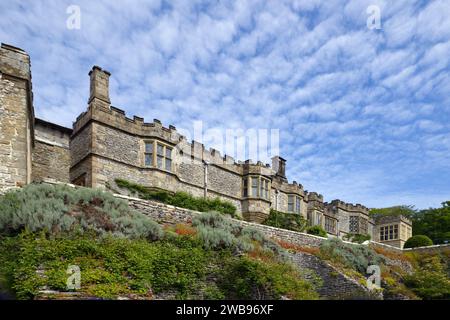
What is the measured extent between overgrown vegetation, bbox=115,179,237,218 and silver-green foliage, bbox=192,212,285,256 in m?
6.53

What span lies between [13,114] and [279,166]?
86.2 ft

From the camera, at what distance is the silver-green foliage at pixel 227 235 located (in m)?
16.1

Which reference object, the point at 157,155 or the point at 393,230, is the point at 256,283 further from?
the point at 393,230

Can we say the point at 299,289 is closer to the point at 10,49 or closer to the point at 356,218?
the point at 10,49

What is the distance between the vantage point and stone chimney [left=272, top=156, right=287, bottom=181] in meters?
38.7

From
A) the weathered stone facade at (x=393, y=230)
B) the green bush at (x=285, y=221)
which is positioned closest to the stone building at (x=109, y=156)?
the green bush at (x=285, y=221)

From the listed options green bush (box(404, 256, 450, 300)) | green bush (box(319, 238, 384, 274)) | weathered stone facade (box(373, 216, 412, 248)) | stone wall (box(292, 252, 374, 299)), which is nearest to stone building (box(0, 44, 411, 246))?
green bush (box(319, 238, 384, 274))

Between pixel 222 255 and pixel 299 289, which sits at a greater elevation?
pixel 222 255

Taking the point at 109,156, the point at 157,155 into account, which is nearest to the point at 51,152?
the point at 109,156

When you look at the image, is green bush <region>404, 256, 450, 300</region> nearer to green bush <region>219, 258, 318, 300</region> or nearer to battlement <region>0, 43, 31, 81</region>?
green bush <region>219, 258, 318, 300</region>

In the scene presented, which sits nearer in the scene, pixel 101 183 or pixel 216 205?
pixel 101 183

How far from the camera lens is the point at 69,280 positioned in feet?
33.8

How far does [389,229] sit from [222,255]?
3577 cm
